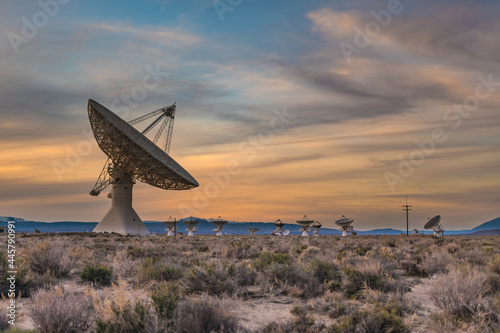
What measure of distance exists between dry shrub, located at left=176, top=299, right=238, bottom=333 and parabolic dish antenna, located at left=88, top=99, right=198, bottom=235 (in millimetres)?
35688

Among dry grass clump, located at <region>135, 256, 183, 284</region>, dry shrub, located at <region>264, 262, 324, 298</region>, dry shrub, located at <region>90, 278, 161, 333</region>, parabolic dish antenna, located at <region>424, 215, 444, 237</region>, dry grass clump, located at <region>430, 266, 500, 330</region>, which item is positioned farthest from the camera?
parabolic dish antenna, located at <region>424, 215, 444, 237</region>

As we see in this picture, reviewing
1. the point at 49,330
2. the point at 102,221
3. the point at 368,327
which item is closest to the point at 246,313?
the point at 368,327

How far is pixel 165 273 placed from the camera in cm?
1317

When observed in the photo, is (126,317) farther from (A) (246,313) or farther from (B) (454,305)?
(B) (454,305)

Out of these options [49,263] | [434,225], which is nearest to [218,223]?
[434,225]

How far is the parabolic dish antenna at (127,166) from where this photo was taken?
41.7 metres

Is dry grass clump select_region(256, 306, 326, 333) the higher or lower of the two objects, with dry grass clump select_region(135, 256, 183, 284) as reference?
lower

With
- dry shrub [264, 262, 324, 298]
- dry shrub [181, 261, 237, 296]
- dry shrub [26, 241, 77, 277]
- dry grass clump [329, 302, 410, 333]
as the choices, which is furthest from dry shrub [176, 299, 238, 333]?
dry shrub [26, 241, 77, 277]

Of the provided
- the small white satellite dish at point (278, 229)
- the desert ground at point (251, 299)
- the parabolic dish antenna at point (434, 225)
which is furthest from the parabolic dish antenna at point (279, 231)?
the desert ground at point (251, 299)

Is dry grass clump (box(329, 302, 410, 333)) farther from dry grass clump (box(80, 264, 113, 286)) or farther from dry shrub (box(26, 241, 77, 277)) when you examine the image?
dry shrub (box(26, 241, 77, 277))

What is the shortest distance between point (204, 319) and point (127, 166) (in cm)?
4227

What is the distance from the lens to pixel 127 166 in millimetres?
47562

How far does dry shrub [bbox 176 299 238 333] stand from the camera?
7.35m

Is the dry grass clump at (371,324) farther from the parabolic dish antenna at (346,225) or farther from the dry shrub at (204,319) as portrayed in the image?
the parabolic dish antenna at (346,225)
